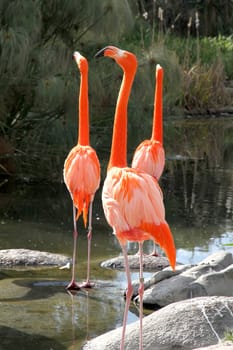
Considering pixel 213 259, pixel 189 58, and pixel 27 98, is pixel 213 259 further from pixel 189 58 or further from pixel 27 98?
pixel 189 58

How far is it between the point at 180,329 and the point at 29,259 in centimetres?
188

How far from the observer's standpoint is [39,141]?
1005 cm

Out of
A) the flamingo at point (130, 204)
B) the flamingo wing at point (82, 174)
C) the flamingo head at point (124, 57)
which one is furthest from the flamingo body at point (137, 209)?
the flamingo wing at point (82, 174)

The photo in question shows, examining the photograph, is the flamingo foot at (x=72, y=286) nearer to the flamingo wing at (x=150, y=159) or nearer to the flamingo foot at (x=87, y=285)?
the flamingo foot at (x=87, y=285)

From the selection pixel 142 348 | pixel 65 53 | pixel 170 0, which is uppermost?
pixel 170 0

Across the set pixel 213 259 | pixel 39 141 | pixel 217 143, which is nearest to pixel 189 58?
pixel 217 143

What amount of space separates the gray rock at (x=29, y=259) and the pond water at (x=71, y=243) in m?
0.10

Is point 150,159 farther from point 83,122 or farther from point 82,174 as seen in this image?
point 82,174

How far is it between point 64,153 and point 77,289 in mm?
4764

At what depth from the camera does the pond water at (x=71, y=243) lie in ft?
15.2

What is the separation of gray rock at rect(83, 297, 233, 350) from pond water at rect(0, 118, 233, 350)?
25cm

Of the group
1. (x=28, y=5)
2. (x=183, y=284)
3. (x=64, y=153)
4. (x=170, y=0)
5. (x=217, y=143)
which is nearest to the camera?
(x=183, y=284)

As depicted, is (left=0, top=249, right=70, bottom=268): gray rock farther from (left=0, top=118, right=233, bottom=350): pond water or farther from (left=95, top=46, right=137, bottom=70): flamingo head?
(left=95, top=46, right=137, bottom=70): flamingo head

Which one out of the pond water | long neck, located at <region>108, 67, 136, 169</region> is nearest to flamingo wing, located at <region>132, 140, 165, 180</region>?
the pond water
